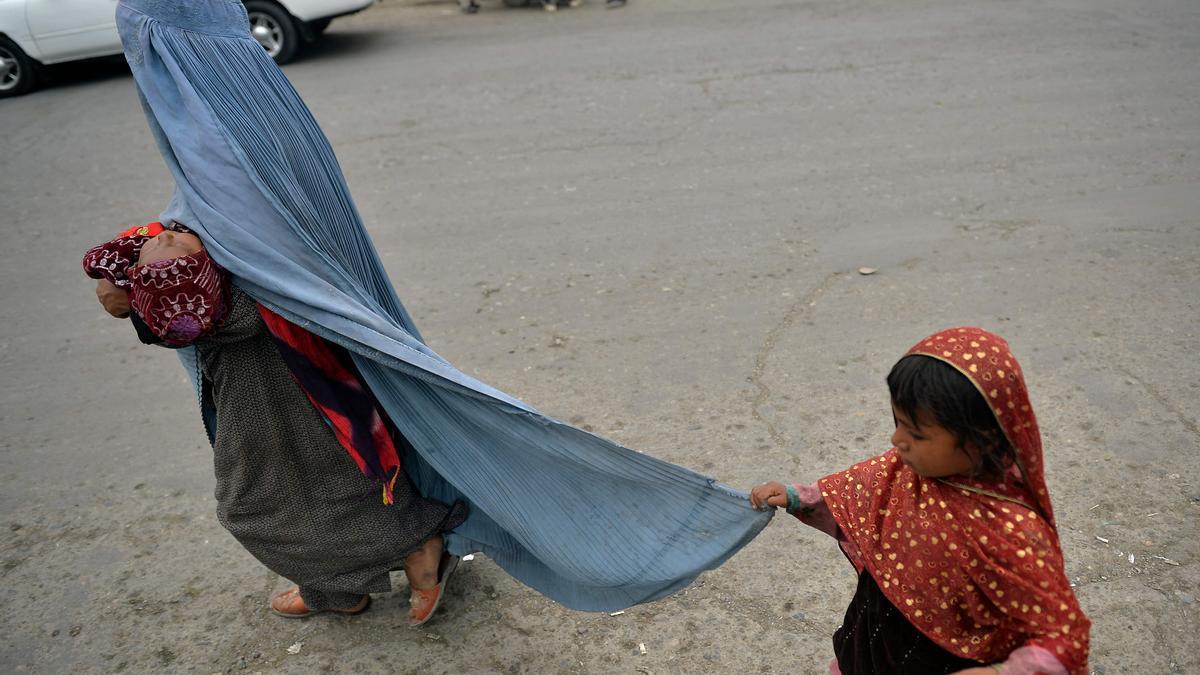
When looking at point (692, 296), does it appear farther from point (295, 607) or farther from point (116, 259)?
point (116, 259)

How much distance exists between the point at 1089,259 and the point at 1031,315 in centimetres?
76

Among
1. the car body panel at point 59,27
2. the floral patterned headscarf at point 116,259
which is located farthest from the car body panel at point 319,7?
the floral patterned headscarf at point 116,259

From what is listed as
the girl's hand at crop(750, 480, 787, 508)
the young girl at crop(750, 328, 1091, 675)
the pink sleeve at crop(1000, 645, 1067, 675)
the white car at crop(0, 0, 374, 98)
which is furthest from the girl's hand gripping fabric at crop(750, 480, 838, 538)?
the white car at crop(0, 0, 374, 98)

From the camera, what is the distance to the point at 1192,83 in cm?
765

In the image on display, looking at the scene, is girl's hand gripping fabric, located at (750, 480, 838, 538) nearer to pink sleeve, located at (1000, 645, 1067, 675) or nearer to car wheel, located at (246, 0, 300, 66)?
pink sleeve, located at (1000, 645, 1067, 675)

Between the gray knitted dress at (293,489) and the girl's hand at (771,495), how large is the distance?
3.36 feet

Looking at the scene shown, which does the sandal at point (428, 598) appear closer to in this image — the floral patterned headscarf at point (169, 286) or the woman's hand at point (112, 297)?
the floral patterned headscarf at point (169, 286)

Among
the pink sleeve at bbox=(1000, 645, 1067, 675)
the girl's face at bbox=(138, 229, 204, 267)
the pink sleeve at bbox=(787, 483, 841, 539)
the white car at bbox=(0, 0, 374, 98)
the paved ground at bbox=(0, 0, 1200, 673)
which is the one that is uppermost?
the girl's face at bbox=(138, 229, 204, 267)

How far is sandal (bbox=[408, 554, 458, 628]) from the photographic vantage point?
3035 mm

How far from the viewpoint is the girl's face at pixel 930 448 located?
180cm

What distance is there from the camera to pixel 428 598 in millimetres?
3033

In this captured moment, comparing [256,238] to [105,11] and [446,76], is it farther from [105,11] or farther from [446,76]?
[105,11]

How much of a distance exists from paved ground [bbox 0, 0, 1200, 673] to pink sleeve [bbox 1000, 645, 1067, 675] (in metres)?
1.20

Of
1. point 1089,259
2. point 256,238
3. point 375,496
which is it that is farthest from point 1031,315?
point 256,238
